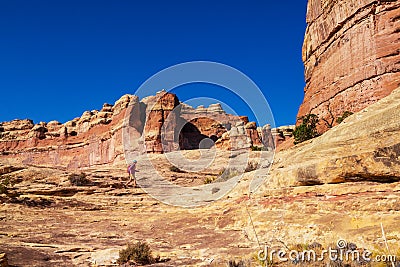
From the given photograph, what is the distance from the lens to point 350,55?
35.8m

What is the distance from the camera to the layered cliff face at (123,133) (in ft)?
206

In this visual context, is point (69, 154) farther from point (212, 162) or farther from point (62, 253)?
point (62, 253)

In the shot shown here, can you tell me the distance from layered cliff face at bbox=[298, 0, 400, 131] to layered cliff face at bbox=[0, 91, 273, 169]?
19827 millimetres

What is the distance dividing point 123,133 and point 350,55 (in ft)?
143

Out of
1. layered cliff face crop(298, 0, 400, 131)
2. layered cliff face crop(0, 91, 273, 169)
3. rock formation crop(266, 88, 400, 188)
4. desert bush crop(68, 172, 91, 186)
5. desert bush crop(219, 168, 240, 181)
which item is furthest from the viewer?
layered cliff face crop(0, 91, 273, 169)

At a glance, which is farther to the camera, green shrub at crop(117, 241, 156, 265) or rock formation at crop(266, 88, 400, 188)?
rock formation at crop(266, 88, 400, 188)

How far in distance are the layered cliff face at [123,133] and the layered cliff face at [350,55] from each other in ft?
65.0

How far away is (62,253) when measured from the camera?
9.19 metres

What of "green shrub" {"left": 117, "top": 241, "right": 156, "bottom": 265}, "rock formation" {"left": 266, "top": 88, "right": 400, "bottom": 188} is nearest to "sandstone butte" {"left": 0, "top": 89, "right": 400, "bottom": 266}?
"rock formation" {"left": 266, "top": 88, "right": 400, "bottom": 188}

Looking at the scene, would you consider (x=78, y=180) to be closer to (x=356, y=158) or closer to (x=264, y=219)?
(x=264, y=219)

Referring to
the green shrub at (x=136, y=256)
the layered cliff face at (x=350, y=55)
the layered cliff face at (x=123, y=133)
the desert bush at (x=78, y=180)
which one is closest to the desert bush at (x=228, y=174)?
the desert bush at (x=78, y=180)

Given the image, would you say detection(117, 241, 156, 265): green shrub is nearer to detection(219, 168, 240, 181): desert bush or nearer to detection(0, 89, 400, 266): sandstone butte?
detection(0, 89, 400, 266): sandstone butte

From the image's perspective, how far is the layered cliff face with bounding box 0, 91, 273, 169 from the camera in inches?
2475

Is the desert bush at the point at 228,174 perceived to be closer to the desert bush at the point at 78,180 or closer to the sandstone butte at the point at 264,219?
the sandstone butte at the point at 264,219
